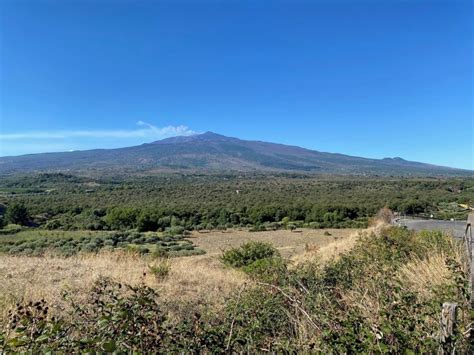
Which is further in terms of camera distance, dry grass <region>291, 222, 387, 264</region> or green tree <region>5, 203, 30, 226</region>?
green tree <region>5, 203, 30, 226</region>

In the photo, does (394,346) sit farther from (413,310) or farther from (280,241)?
(280,241)

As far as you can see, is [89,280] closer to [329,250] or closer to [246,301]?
[246,301]

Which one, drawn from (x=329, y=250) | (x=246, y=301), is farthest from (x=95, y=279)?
(x=329, y=250)

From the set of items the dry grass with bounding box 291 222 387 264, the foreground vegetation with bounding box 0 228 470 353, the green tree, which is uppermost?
the foreground vegetation with bounding box 0 228 470 353

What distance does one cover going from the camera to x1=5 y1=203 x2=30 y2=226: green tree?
4584cm

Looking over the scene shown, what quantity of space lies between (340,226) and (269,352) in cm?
3837

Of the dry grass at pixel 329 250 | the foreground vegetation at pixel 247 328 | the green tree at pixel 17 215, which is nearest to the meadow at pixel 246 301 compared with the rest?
the foreground vegetation at pixel 247 328

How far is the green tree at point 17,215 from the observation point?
150ft

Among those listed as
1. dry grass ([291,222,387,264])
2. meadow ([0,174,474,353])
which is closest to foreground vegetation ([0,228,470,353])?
meadow ([0,174,474,353])

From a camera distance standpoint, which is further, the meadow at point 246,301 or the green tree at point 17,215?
the green tree at point 17,215

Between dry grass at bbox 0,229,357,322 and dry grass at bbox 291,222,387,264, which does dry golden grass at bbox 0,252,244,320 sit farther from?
dry grass at bbox 291,222,387,264

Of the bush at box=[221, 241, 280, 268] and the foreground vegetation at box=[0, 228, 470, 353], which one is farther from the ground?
the foreground vegetation at box=[0, 228, 470, 353]

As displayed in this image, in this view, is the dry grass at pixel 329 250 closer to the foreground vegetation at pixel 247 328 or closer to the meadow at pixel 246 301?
the meadow at pixel 246 301

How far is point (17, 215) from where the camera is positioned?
153 ft
